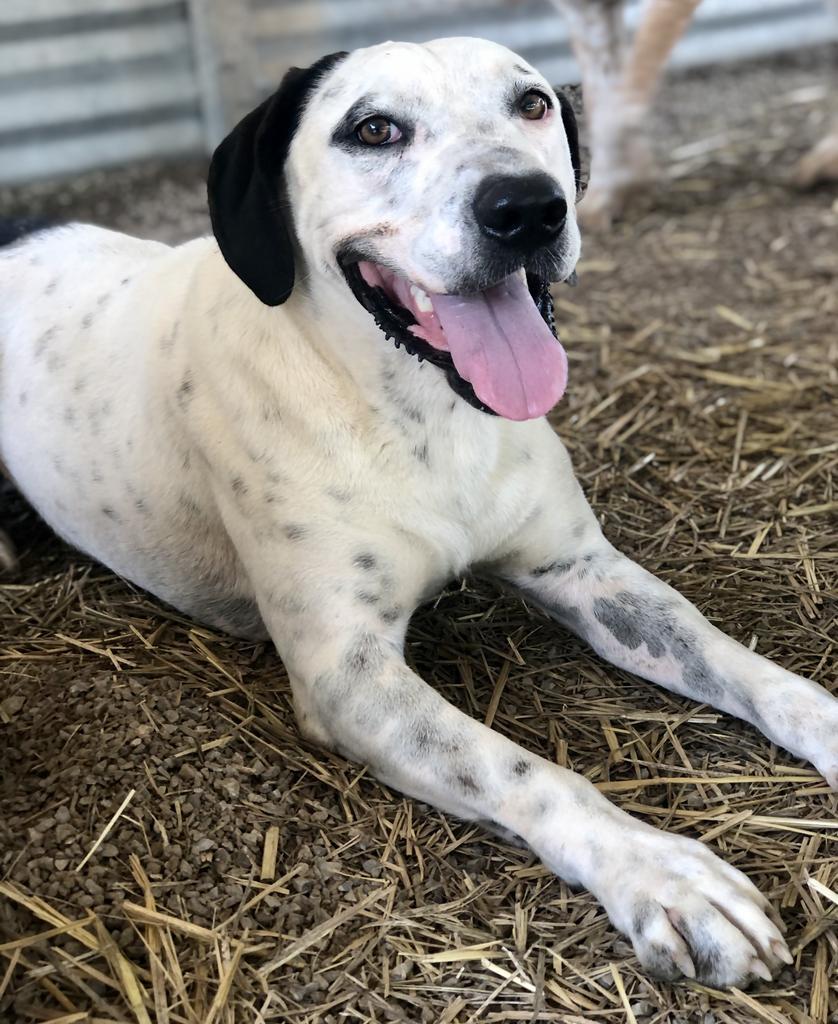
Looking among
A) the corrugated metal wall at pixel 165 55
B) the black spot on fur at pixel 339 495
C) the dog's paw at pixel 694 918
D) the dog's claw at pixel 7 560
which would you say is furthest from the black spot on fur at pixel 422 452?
the corrugated metal wall at pixel 165 55

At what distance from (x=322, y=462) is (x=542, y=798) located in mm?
814

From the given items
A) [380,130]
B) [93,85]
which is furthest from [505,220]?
[93,85]

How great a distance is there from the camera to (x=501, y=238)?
6.98ft

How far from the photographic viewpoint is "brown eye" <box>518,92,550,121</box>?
7.80ft

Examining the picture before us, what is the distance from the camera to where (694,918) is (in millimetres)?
1923

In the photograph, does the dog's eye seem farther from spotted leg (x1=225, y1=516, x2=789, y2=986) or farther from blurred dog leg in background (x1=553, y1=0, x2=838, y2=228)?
blurred dog leg in background (x1=553, y1=0, x2=838, y2=228)

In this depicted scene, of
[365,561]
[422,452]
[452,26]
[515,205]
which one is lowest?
[452,26]

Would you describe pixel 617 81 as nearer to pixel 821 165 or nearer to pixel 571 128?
pixel 821 165

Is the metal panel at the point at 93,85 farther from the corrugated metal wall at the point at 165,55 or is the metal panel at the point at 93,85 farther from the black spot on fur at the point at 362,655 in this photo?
the black spot on fur at the point at 362,655

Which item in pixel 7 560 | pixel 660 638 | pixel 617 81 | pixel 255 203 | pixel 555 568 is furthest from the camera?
pixel 617 81

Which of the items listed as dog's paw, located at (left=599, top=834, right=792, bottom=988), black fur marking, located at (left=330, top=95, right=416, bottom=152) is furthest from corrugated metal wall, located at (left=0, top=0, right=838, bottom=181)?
dog's paw, located at (left=599, top=834, right=792, bottom=988)

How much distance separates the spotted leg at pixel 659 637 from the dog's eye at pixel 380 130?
3.05 ft

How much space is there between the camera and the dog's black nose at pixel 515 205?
6.84ft

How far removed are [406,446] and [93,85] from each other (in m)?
4.93
